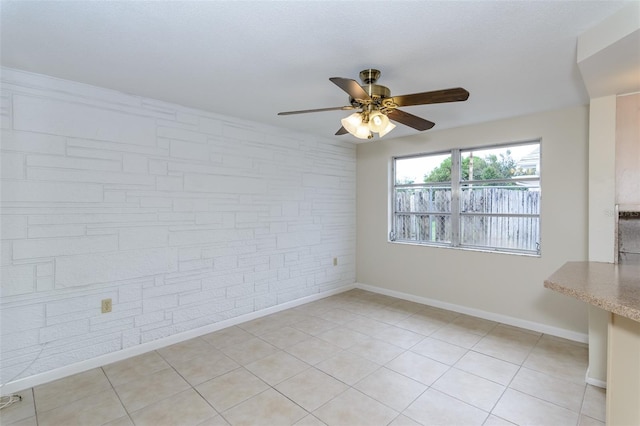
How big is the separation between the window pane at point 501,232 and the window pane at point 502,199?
90 mm

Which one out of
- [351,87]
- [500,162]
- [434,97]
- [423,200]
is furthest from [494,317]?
[351,87]

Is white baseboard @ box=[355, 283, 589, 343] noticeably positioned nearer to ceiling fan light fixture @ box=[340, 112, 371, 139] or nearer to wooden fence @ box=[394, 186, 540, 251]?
wooden fence @ box=[394, 186, 540, 251]

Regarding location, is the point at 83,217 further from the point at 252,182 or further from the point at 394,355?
the point at 394,355

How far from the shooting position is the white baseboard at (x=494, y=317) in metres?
3.04

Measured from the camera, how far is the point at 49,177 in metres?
2.37

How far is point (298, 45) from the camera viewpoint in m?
1.87

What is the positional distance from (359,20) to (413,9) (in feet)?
0.87

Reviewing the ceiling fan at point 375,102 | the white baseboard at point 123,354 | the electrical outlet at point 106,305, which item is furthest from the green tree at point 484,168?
the electrical outlet at point 106,305

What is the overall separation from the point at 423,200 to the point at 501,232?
1.02m

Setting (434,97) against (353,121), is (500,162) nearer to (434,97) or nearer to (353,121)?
(434,97)

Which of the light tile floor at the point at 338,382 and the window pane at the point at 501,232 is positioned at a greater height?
the window pane at the point at 501,232

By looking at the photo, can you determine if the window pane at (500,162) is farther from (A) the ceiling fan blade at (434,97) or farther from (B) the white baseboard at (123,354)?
(B) the white baseboard at (123,354)

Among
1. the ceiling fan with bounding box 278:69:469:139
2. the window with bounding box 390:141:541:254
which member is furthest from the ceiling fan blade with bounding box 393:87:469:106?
the window with bounding box 390:141:541:254

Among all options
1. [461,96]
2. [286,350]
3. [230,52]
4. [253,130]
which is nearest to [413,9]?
[461,96]
